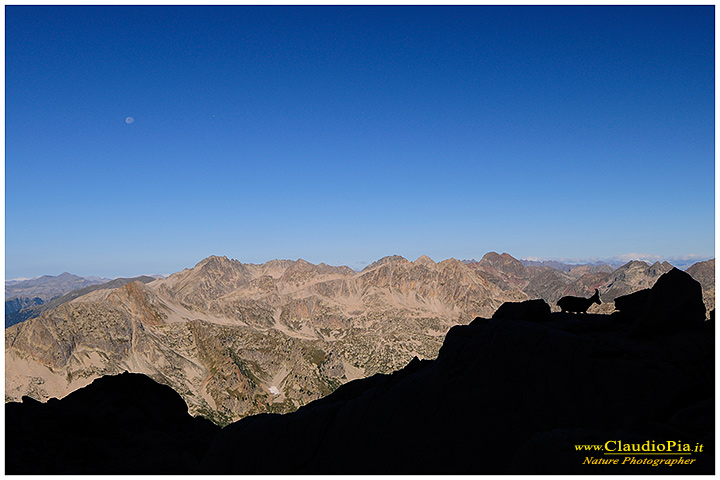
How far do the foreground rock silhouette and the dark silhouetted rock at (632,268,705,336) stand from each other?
0.10 metres

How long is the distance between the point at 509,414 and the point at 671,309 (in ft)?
44.0

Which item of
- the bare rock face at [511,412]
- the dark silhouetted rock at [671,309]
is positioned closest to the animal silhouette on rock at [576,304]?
the bare rock face at [511,412]

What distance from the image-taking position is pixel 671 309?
94.6ft

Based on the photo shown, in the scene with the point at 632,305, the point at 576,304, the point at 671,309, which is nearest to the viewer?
the point at 671,309

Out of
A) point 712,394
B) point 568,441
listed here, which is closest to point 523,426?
point 568,441

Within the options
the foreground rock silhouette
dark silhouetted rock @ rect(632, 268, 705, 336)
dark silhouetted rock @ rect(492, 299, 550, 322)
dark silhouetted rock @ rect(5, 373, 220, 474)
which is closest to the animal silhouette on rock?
the foreground rock silhouette

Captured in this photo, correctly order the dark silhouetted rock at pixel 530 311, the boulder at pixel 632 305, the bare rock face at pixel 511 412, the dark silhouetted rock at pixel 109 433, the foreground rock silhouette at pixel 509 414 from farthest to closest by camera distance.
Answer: the dark silhouetted rock at pixel 109 433 → the dark silhouetted rock at pixel 530 311 → the boulder at pixel 632 305 → the bare rock face at pixel 511 412 → the foreground rock silhouette at pixel 509 414

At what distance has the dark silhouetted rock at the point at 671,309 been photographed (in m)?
28.7

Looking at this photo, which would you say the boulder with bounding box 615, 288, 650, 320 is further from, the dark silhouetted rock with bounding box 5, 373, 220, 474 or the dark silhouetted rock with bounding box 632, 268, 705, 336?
the dark silhouetted rock with bounding box 5, 373, 220, 474

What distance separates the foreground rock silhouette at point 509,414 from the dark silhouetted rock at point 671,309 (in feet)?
0.34

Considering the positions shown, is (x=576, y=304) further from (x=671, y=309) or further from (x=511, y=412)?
(x=511, y=412)

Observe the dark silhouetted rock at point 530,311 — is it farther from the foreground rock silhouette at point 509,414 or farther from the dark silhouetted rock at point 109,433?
the dark silhouetted rock at point 109,433

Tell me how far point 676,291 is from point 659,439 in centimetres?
1442

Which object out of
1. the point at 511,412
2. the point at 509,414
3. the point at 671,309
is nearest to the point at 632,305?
the point at 671,309
